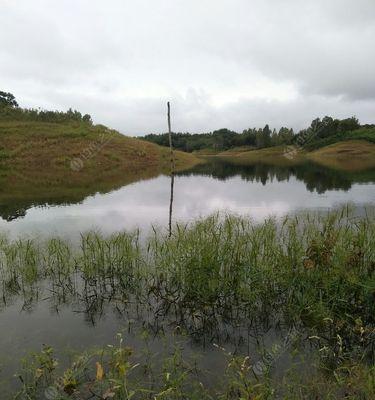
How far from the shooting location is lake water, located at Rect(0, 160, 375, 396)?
19.5 feet

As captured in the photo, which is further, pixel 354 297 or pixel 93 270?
pixel 93 270

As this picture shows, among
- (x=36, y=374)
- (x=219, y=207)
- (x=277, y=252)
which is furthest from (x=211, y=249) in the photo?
(x=219, y=207)

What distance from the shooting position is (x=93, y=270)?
8.30 meters

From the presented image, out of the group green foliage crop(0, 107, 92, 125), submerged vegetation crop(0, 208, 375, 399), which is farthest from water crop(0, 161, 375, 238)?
green foliage crop(0, 107, 92, 125)

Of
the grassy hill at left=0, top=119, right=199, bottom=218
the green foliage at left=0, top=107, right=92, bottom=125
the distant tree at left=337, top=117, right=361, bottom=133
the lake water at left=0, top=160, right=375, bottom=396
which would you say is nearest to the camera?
the lake water at left=0, top=160, right=375, bottom=396

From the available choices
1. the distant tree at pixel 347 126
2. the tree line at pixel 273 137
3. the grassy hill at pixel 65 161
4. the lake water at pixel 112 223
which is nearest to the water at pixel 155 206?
the lake water at pixel 112 223

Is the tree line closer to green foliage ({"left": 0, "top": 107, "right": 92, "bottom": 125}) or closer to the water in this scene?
green foliage ({"left": 0, "top": 107, "right": 92, "bottom": 125})

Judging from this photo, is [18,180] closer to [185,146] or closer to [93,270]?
[93,270]

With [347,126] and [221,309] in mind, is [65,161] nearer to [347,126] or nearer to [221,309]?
[221,309]

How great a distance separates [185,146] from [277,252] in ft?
519

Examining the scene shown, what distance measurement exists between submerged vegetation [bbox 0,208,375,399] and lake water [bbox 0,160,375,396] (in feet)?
0.47

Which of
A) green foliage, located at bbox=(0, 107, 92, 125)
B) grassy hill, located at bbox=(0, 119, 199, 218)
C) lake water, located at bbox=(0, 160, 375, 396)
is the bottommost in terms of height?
lake water, located at bbox=(0, 160, 375, 396)

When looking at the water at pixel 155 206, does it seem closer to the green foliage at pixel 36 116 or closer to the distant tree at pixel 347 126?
the green foliage at pixel 36 116

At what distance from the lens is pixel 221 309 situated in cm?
681
